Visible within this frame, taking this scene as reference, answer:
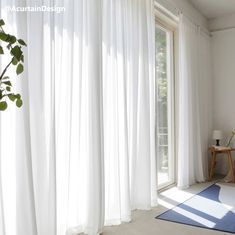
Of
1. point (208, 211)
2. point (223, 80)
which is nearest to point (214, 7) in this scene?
point (223, 80)

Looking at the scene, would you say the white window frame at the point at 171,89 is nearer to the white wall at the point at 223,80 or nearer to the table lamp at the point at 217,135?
the table lamp at the point at 217,135

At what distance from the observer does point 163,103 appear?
4684 mm

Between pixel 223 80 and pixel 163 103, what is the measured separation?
5.71ft

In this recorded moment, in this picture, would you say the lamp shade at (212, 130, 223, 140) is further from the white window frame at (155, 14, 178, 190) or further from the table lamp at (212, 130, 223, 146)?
the white window frame at (155, 14, 178, 190)

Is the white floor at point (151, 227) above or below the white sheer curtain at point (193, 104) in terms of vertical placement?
below

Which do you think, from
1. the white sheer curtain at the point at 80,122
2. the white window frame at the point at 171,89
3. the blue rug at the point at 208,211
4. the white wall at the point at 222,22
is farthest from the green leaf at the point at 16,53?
the white wall at the point at 222,22

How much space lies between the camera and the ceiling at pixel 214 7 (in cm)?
Result: 497

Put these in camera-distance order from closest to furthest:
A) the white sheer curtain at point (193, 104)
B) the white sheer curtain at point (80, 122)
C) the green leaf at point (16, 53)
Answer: the green leaf at point (16, 53), the white sheer curtain at point (80, 122), the white sheer curtain at point (193, 104)

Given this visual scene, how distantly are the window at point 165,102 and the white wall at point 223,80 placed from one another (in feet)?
4.50

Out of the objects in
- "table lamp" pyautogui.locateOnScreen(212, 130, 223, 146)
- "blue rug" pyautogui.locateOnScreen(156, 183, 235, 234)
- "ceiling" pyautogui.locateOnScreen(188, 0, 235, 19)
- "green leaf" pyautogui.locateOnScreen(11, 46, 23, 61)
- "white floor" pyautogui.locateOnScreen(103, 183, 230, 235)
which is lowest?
"blue rug" pyautogui.locateOnScreen(156, 183, 235, 234)

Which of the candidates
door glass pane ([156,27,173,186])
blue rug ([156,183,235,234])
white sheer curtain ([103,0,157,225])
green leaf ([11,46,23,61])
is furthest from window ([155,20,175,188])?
green leaf ([11,46,23,61])

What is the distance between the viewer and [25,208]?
6.15 ft

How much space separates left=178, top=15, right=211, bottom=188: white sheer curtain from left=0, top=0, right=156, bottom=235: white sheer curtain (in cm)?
108

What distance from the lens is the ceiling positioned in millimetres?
4973
